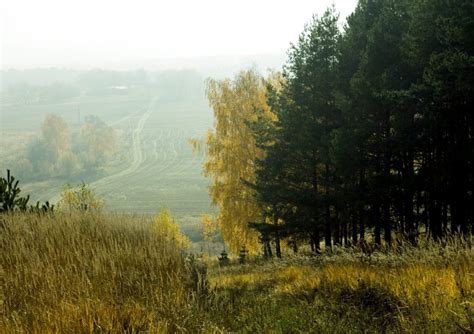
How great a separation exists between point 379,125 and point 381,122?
0.48m

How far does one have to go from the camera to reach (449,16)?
39.7 feet

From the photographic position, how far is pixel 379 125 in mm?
15008

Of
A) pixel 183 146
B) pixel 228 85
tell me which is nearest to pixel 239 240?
pixel 228 85

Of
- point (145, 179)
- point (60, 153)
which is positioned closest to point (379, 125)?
point (145, 179)

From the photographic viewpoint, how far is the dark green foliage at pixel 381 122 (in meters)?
12.3

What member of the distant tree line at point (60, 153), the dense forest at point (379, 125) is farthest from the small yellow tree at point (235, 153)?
the distant tree line at point (60, 153)

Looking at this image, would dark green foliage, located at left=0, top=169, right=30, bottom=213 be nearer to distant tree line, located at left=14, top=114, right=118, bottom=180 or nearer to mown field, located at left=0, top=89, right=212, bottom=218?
mown field, located at left=0, top=89, right=212, bottom=218

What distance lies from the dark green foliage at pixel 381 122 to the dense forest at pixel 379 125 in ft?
0.14

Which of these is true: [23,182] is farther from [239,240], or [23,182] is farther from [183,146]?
[239,240]

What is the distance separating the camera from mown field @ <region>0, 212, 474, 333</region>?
3777 millimetres

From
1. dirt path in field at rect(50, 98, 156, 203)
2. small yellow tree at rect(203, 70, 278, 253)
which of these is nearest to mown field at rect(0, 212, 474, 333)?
small yellow tree at rect(203, 70, 278, 253)

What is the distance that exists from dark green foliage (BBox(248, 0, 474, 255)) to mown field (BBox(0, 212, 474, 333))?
6467 mm

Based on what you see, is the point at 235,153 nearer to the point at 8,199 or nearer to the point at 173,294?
the point at 8,199

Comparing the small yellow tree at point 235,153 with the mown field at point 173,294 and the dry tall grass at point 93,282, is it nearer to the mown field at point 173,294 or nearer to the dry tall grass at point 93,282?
the mown field at point 173,294
